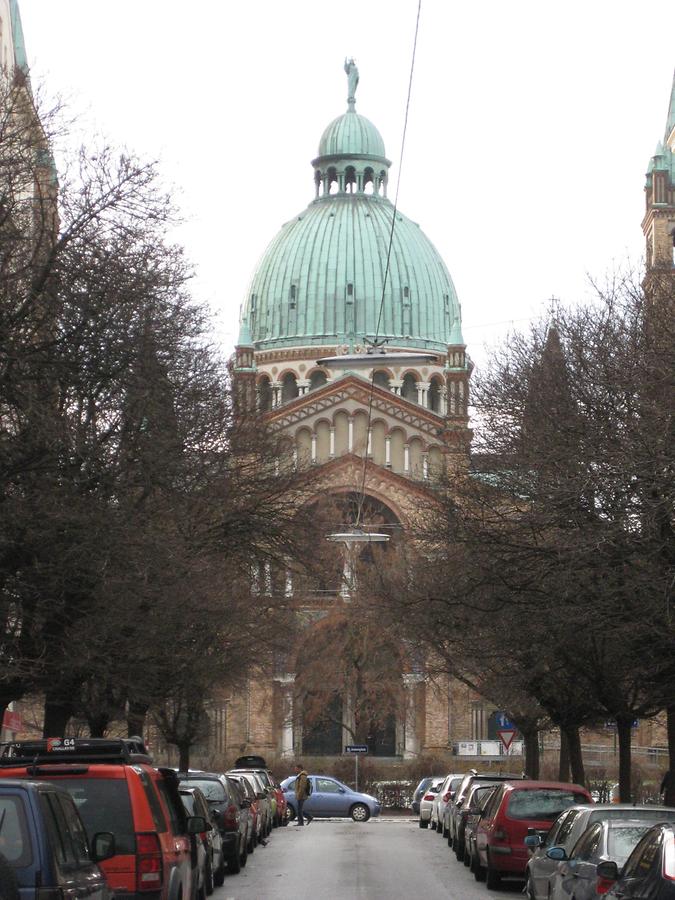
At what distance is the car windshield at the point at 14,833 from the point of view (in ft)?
33.9

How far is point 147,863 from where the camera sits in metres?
13.5

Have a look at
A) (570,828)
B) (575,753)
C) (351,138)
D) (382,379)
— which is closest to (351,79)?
(351,138)

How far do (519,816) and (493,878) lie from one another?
120cm

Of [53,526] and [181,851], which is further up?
[53,526]

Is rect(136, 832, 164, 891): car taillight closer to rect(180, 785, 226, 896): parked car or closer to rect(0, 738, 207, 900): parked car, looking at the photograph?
rect(0, 738, 207, 900): parked car

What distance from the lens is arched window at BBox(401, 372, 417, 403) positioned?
9356 cm

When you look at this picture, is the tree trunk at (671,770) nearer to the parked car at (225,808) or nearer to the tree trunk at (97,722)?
the parked car at (225,808)

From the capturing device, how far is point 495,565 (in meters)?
26.9

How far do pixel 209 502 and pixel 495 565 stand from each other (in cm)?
506

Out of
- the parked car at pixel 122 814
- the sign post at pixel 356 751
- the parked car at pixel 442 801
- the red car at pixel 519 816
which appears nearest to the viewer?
the parked car at pixel 122 814

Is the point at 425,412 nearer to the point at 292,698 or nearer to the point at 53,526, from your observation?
the point at 292,698

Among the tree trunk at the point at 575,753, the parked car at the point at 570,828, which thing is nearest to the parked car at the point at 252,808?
the tree trunk at the point at 575,753

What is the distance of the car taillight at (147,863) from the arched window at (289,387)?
81072 mm

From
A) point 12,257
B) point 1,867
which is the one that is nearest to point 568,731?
point 12,257
